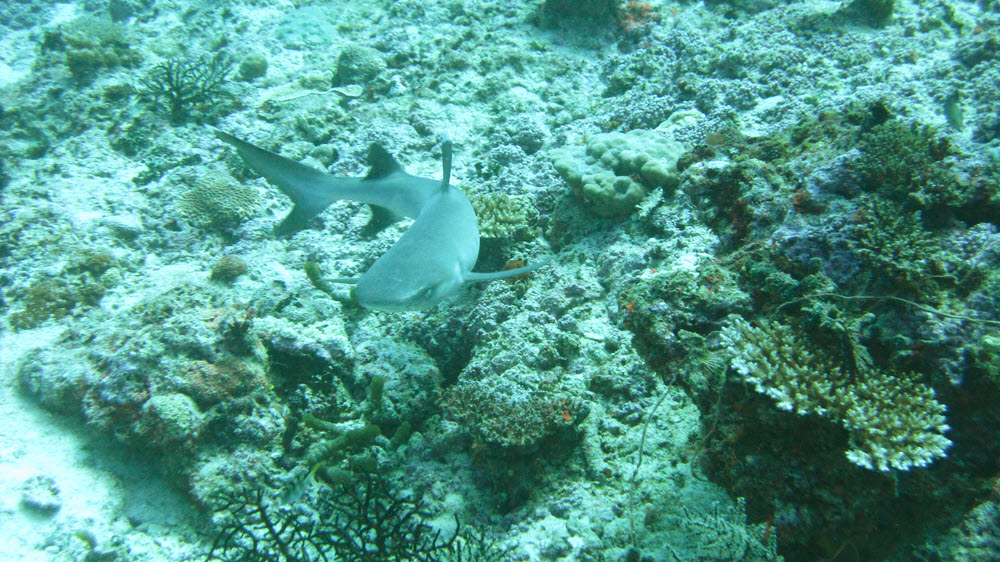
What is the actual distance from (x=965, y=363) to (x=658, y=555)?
1966mm

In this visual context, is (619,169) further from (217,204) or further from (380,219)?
(217,204)

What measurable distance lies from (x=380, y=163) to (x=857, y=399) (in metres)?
3.74

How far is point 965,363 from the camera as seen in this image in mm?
2264

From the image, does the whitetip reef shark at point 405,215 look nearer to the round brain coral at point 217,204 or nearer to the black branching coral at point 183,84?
the round brain coral at point 217,204

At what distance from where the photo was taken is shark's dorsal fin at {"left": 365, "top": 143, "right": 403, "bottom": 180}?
3.74m

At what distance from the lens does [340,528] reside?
8.98 feet

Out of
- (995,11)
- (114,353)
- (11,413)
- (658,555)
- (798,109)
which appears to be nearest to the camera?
(658,555)

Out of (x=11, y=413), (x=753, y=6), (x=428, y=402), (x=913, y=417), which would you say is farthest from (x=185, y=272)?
Result: (x=753, y=6)

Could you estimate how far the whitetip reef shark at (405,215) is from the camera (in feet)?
8.63

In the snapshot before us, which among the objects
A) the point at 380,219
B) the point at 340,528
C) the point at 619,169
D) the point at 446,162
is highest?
the point at 446,162

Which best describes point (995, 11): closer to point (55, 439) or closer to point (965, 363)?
point (965, 363)

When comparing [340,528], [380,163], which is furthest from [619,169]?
[340,528]

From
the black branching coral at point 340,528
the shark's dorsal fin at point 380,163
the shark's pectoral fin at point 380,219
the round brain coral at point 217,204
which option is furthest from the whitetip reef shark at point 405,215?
the round brain coral at point 217,204

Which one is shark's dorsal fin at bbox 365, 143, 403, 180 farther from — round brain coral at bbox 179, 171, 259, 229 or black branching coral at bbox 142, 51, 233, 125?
black branching coral at bbox 142, 51, 233, 125
